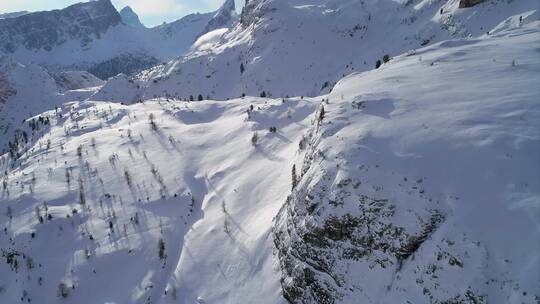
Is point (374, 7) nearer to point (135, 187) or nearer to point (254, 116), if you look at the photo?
point (254, 116)

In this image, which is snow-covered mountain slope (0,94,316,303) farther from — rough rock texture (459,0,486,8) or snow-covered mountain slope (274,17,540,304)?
rough rock texture (459,0,486,8)

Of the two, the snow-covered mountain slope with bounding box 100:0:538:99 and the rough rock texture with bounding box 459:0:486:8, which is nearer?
the rough rock texture with bounding box 459:0:486:8

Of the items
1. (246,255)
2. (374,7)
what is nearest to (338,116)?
(246,255)

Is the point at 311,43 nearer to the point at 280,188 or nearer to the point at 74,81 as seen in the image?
the point at 280,188

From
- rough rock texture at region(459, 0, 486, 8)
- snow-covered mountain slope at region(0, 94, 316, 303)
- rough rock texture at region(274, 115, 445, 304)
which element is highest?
rough rock texture at region(459, 0, 486, 8)

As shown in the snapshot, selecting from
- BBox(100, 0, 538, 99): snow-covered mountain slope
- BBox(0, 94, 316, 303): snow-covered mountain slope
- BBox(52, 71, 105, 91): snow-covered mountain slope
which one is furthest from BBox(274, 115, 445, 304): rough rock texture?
BBox(52, 71, 105, 91): snow-covered mountain slope

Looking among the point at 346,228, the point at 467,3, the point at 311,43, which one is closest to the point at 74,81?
the point at 311,43

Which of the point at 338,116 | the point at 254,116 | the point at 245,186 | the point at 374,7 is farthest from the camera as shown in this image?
the point at 374,7
